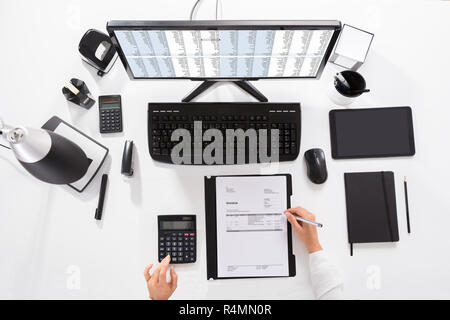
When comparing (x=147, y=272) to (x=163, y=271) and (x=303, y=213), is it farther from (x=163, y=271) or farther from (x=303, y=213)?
(x=303, y=213)

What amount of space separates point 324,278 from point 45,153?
80 centimetres

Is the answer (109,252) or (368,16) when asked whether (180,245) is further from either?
(368,16)

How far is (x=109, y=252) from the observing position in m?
0.96

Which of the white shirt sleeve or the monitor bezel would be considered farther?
the white shirt sleeve

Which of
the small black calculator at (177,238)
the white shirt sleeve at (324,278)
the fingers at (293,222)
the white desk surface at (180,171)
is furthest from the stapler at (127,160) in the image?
the white shirt sleeve at (324,278)

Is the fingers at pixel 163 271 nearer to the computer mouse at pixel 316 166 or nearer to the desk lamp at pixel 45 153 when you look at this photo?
the desk lamp at pixel 45 153

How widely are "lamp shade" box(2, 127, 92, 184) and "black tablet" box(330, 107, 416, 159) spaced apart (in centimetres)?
75

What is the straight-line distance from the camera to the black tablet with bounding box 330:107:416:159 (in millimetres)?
975

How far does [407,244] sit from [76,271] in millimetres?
1014

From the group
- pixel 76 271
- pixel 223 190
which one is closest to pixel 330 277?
pixel 223 190

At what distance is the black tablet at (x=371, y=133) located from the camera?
0.98 metres

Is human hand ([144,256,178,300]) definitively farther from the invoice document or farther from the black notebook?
the black notebook

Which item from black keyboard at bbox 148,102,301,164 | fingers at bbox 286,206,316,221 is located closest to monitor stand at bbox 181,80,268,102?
black keyboard at bbox 148,102,301,164

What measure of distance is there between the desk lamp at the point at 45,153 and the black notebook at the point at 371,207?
2.58 ft
